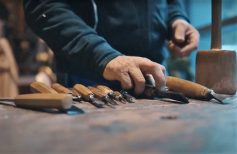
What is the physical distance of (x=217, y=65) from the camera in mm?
925

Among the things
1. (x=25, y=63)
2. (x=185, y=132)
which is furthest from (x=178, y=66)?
(x=185, y=132)

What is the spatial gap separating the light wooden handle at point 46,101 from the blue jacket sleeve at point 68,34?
22cm

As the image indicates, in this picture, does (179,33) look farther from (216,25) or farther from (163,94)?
(163,94)

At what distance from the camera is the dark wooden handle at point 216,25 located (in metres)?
0.95

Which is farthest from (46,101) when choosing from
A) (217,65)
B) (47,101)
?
(217,65)

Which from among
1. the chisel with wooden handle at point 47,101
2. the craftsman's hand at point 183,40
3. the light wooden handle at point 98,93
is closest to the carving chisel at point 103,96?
the light wooden handle at point 98,93

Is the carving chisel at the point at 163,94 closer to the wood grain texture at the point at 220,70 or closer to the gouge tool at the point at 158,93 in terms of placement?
the gouge tool at the point at 158,93

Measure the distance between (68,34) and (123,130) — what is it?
51 cm

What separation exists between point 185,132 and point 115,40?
70 cm

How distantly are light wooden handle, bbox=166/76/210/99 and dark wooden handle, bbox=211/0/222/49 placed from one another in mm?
140

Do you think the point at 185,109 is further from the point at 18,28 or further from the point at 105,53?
the point at 18,28

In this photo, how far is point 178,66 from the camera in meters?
2.69

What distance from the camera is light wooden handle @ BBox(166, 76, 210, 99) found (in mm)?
853


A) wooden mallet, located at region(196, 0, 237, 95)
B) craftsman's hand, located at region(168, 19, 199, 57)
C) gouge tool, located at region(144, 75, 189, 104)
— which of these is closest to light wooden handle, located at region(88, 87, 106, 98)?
gouge tool, located at region(144, 75, 189, 104)
